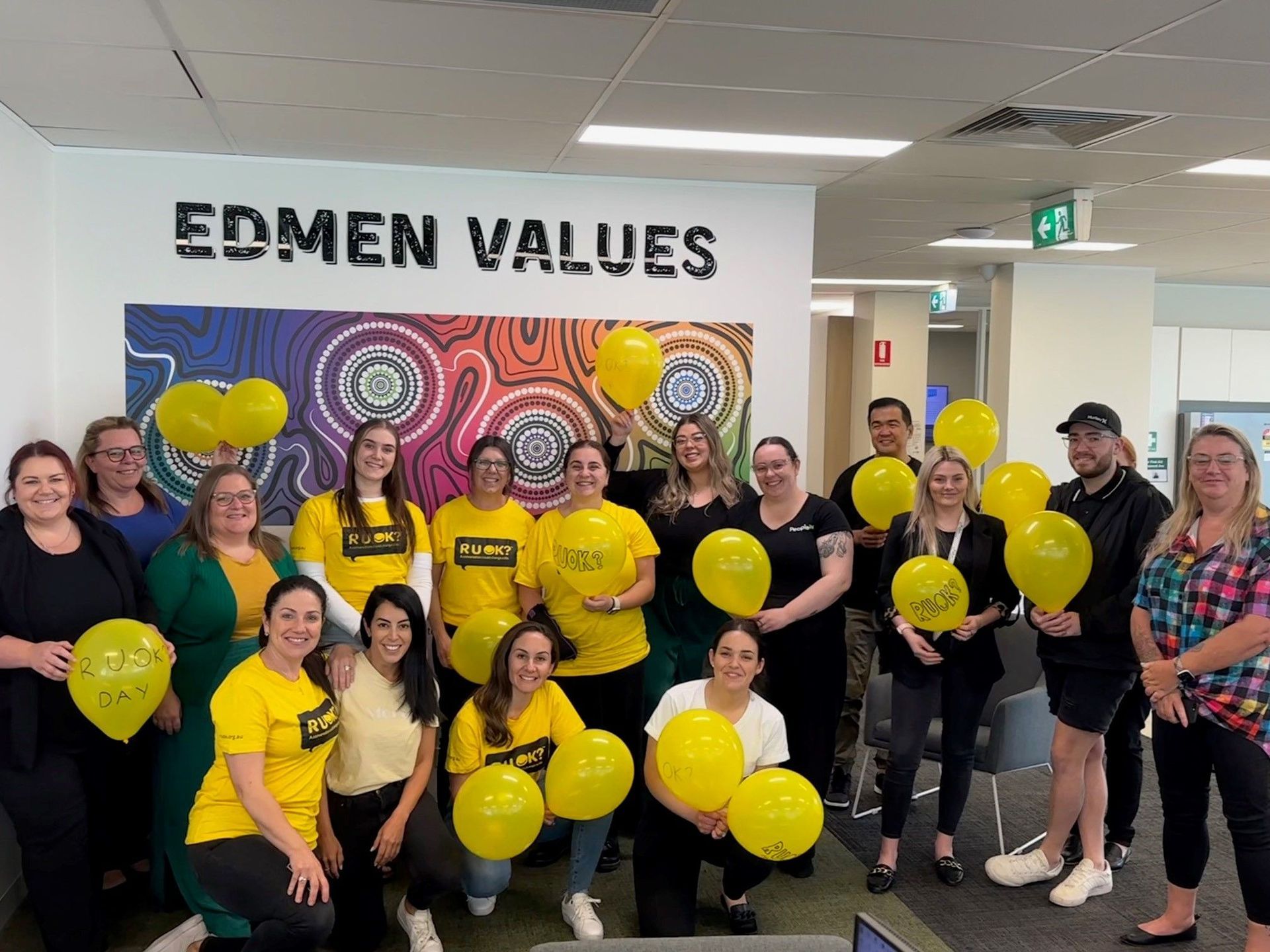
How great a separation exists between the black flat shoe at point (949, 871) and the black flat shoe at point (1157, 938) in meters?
0.53

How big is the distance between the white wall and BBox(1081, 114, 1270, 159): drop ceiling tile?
4.21ft

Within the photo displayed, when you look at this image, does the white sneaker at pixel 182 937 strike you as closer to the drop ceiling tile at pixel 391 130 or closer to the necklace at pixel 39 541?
the necklace at pixel 39 541

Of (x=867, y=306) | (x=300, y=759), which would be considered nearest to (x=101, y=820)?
(x=300, y=759)

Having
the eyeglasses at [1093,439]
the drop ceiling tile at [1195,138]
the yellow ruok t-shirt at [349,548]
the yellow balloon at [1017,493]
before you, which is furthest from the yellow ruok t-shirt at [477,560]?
the drop ceiling tile at [1195,138]

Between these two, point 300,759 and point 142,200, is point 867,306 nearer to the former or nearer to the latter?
point 142,200

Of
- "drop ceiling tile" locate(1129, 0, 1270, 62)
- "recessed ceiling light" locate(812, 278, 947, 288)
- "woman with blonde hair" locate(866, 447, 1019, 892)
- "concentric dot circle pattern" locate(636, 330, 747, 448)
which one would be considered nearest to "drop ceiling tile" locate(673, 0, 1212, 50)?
"drop ceiling tile" locate(1129, 0, 1270, 62)

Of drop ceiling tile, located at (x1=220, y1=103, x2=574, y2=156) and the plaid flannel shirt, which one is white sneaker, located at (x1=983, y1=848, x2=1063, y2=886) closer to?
the plaid flannel shirt

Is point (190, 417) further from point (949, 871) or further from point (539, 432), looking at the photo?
point (949, 871)

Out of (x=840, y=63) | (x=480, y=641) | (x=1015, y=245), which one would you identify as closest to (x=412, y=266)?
(x=480, y=641)

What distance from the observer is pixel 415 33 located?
8.61 ft

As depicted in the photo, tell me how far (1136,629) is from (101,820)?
3.02 meters

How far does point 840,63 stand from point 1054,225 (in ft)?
7.80

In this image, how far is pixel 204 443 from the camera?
3674 millimetres

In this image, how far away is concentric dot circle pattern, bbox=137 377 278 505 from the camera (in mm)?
3930
